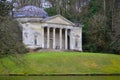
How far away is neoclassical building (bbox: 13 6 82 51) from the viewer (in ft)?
237

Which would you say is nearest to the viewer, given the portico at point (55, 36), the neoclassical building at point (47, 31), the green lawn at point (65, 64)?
the green lawn at point (65, 64)

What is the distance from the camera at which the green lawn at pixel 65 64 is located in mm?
48219

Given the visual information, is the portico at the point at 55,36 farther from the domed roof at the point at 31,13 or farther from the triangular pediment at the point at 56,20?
the domed roof at the point at 31,13

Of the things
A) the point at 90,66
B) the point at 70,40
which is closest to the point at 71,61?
the point at 90,66

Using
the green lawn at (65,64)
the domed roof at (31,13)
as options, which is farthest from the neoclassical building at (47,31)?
the green lawn at (65,64)

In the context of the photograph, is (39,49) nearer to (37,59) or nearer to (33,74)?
(37,59)

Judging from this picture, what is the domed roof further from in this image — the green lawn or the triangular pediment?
the green lawn

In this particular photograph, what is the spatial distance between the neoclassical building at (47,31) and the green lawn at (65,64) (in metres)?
16.5

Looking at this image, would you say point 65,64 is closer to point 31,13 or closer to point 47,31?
point 47,31

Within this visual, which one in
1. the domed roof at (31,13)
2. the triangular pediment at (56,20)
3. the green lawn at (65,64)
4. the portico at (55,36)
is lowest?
the green lawn at (65,64)

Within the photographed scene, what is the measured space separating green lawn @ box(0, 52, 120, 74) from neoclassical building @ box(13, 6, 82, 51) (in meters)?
16.5

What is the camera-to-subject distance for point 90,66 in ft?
171

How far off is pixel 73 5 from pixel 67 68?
4766cm

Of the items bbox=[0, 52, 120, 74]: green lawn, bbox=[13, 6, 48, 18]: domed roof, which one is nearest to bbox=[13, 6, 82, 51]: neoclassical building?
bbox=[13, 6, 48, 18]: domed roof
